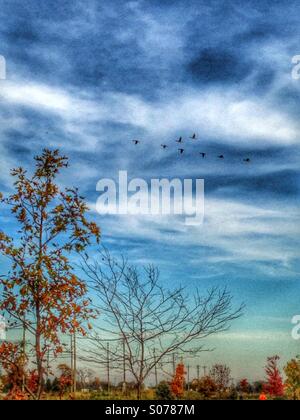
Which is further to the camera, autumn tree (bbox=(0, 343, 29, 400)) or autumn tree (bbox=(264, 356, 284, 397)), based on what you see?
autumn tree (bbox=(264, 356, 284, 397))

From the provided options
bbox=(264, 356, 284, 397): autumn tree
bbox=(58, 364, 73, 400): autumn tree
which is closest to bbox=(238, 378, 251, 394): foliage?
bbox=(264, 356, 284, 397): autumn tree

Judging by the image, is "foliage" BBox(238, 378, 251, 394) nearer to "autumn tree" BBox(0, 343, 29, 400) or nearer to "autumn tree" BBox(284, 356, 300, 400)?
"autumn tree" BBox(284, 356, 300, 400)

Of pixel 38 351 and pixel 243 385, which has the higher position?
pixel 38 351

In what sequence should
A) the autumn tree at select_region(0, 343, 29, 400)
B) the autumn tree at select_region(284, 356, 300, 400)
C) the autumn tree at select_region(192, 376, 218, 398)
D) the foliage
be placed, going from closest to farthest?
the autumn tree at select_region(0, 343, 29, 400) → the autumn tree at select_region(192, 376, 218, 398) → the autumn tree at select_region(284, 356, 300, 400) → the foliage

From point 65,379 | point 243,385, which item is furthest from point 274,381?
point 65,379

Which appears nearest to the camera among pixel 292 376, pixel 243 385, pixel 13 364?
pixel 13 364

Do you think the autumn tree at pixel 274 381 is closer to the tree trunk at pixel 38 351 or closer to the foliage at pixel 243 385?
the foliage at pixel 243 385

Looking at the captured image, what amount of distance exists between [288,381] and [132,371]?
39.8 meters

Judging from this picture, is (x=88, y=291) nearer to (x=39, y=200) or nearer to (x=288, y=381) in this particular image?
(x=39, y=200)

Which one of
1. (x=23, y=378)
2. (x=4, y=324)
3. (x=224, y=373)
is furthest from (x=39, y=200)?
(x=224, y=373)

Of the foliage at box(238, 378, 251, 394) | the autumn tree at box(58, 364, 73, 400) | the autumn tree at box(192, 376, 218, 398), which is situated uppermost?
the autumn tree at box(58, 364, 73, 400)

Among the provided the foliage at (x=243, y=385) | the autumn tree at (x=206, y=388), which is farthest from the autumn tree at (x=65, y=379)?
the foliage at (x=243, y=385)

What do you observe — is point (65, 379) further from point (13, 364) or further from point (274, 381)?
point (274, 381)
